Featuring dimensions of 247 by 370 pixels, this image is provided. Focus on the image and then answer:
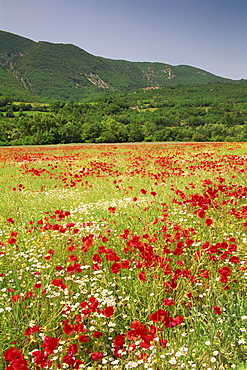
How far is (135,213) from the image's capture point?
662 centimetres

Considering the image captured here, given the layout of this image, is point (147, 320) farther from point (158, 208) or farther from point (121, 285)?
point (158, 208)

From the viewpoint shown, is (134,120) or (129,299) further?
(134,120)

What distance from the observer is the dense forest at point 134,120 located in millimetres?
61000

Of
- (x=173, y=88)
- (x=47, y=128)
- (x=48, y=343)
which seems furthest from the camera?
(x=173, y=88)

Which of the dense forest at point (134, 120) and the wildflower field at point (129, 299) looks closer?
the wildflower field at point (129, 299)

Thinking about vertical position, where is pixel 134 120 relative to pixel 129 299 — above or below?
above

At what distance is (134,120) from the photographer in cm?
8869

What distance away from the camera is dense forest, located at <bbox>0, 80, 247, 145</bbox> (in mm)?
61000

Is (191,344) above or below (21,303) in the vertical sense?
above

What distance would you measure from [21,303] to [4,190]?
890 cm

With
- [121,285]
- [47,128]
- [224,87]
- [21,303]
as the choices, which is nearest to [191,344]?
[121,285]

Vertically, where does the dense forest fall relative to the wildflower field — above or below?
above

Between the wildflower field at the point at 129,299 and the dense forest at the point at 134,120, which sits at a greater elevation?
the dense forest at the point at 134,120

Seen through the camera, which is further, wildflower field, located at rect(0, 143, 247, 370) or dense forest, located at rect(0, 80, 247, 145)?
dense forest, located at rect(0, 80, 247, 145)
